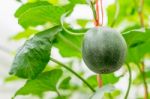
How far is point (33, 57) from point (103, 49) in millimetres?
134

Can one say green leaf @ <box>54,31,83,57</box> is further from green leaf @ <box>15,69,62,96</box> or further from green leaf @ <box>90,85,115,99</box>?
green leaf @ <box>90,85,115,99</box>

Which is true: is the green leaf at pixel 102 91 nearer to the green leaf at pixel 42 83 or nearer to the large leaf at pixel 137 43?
the large leaf at pixel 137 43

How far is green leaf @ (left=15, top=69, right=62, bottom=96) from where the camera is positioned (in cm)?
84

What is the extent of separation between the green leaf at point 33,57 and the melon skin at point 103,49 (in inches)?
3.9

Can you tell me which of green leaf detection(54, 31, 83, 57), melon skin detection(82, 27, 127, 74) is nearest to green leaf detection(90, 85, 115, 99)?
melon skin detection(82, 27, 127, 74)

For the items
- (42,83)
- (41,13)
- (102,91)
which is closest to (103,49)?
(102,91)

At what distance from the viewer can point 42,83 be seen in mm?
852

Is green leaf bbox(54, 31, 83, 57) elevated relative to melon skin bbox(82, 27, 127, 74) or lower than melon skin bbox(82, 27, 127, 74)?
lower

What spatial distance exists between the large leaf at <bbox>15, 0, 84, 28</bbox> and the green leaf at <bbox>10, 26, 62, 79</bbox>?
0.04 meters

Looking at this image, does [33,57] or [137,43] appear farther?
[137,43]

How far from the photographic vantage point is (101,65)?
0.58 metres

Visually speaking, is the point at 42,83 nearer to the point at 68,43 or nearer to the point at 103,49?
the point at 68,43

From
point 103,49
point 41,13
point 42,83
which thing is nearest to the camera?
point 103,49

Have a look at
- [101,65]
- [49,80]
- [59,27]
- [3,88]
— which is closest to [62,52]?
[49,80]
